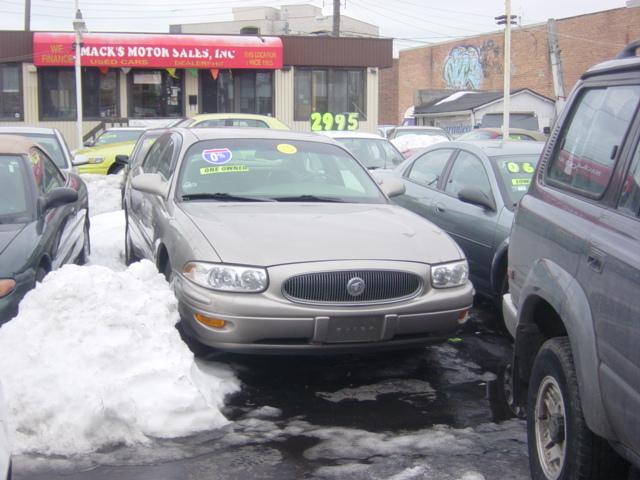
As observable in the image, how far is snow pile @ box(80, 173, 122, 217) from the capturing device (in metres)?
13.3

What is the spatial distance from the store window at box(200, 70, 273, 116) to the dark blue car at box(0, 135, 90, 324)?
75.8ft

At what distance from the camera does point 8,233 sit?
219 inches

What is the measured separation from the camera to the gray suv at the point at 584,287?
2.79 m

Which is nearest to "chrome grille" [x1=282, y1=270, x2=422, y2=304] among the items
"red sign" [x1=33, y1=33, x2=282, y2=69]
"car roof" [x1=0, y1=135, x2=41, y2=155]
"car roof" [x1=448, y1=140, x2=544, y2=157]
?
"car roof" [x1=448, y1=140, x2=544, y2=157]

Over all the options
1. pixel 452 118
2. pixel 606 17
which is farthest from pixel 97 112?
pixel 606 17

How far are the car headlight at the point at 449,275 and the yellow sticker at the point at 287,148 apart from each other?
6.50ft

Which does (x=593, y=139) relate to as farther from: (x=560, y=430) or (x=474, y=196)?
(x=474, y=196)

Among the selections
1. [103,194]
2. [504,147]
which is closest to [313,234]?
[504,147]

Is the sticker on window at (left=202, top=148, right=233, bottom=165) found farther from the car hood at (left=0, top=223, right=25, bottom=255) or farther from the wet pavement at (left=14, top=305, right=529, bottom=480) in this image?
the wet pavement at (left=14, top=305, right=529, bottom=480)

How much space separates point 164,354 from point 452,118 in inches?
1482

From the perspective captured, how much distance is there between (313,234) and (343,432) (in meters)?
1.37

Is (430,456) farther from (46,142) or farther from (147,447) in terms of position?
(46,142)

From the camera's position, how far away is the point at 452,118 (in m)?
40.8

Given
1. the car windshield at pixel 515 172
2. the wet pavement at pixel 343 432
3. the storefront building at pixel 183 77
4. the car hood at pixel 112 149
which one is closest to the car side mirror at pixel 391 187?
the car windshield at pixel 515 172
